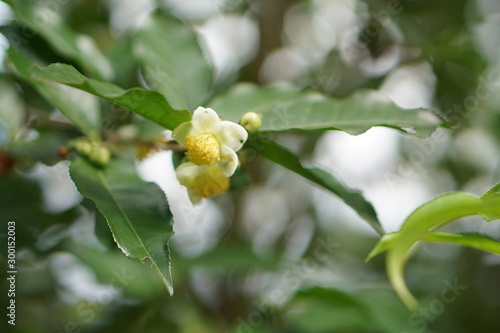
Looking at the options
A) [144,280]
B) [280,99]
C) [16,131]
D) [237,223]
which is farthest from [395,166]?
[16,131]

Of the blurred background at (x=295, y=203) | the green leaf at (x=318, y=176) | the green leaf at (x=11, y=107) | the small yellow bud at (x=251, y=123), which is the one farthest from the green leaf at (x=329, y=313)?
the green leaf at (x=11, y=107)

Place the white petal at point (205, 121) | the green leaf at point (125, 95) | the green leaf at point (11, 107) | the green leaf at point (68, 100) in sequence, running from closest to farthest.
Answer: the green leaf at point (125, 95) < the white petal at point (205, 121) < the green leaf at point (68, 100) < the green leaf at point (11, 107)

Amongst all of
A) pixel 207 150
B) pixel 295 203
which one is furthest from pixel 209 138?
pixel 295 203

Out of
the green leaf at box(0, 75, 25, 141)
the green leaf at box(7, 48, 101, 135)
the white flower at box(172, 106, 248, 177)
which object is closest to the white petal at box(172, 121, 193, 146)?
the white flower at box(172, 106, 248, 177)

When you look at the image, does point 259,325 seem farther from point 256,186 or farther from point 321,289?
point 256,186

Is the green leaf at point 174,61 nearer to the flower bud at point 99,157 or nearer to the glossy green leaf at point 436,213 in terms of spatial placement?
the flower bud at point 99,157

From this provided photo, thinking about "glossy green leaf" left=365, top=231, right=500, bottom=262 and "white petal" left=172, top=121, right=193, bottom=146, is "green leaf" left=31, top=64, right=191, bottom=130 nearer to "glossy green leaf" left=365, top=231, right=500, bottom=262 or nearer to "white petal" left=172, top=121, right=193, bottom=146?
"white petal" left=172, top=121, right=193, bottom=146

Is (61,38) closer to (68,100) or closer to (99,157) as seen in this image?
(68,100)
